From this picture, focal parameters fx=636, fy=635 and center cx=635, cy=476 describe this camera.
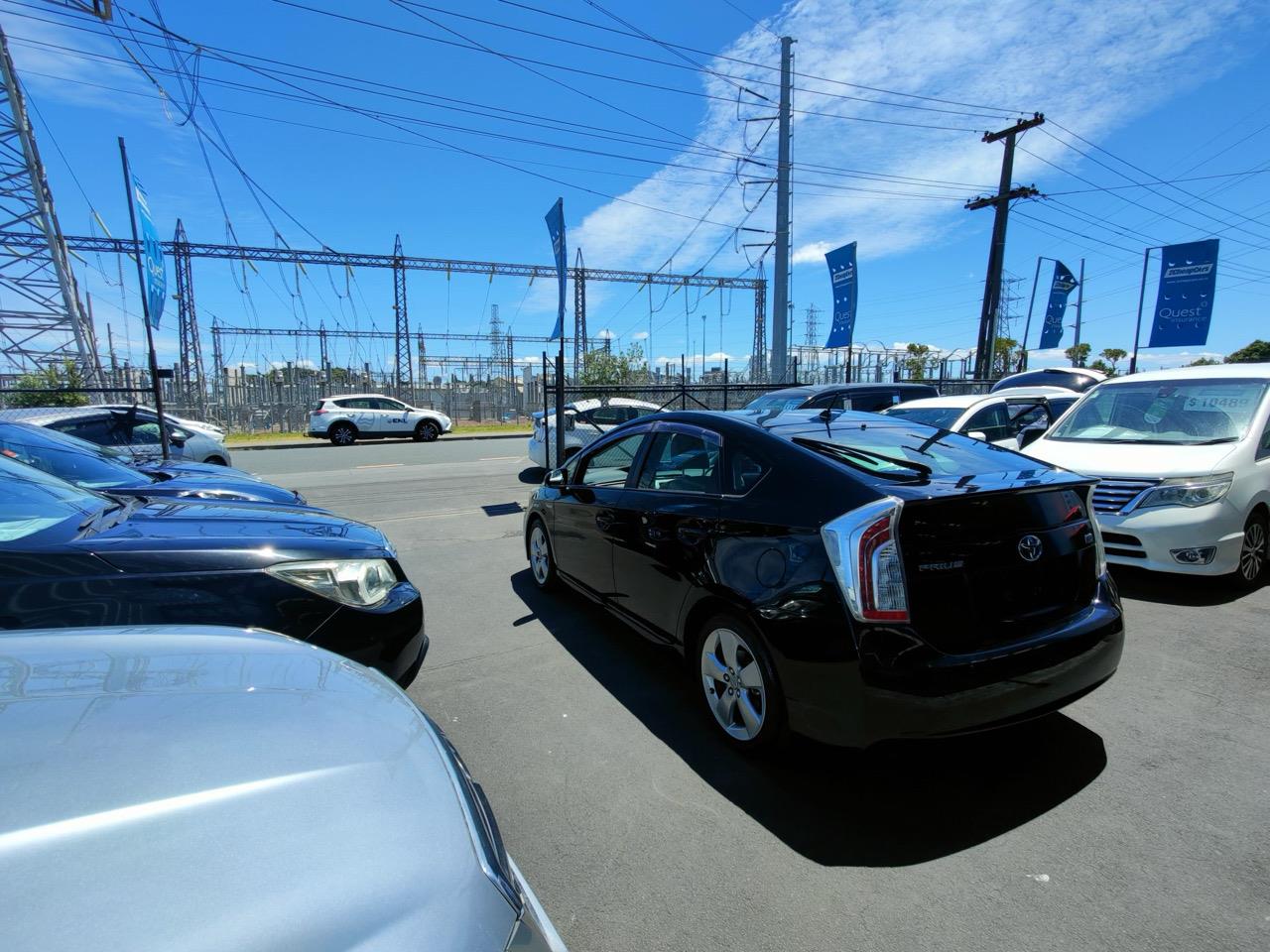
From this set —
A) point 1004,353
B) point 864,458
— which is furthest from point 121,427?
point 1004,353

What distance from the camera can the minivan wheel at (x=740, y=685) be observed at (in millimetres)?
2816

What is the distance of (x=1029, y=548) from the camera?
2.76 m

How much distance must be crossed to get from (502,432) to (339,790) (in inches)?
1079

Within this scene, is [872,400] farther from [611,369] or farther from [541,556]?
[611,369]

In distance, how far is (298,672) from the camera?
5.84ft

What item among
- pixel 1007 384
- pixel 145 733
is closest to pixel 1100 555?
pixel 145 733

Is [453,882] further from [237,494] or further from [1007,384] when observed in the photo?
[1007,384]

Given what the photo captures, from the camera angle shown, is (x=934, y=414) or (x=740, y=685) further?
(x=934, y=414)

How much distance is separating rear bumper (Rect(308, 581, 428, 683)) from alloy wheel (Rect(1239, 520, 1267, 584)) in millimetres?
6137

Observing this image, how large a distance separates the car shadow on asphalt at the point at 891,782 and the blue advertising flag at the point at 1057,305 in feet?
96.3

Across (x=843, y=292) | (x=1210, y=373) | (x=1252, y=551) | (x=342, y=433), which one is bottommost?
(x=342, y=433)

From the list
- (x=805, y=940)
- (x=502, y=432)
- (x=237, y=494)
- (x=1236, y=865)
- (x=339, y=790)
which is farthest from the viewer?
(x=502, y=432)

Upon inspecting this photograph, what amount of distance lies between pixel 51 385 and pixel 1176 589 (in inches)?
1086

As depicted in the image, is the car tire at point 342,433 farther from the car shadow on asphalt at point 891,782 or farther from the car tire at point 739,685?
the car tire at point 739,685
